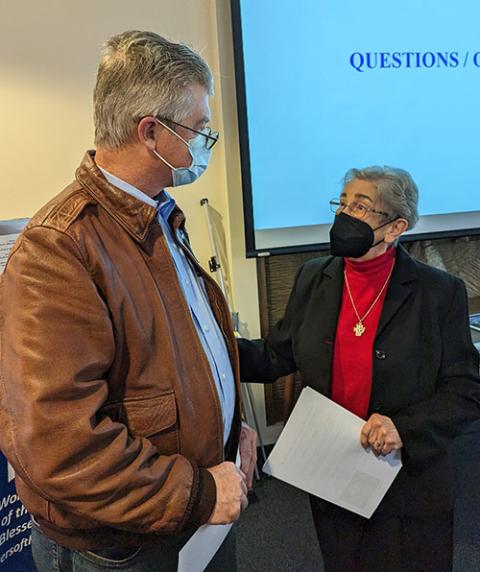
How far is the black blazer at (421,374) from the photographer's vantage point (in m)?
1.24

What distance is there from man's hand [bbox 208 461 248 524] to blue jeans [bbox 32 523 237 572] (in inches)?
7.8

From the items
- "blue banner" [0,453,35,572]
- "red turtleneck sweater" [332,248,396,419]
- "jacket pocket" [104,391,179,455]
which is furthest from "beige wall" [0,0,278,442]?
"jacket pocket" [104,391,179,455]

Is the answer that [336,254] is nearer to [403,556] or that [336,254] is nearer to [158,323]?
[158,323]

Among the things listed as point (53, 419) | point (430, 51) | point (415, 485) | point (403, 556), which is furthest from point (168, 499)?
point (430, 51)

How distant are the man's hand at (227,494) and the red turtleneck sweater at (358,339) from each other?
0.52 metres

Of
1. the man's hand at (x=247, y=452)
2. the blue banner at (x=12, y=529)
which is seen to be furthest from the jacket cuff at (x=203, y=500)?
the blue banner at (x=12, y=529)

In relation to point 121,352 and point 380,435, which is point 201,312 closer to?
point 121,352

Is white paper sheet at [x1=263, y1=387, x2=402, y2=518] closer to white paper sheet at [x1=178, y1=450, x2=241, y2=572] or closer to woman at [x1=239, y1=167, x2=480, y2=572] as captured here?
woman at [x1=239, y1=167, x2=480, y2=572]

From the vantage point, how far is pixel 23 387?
2.32 feet

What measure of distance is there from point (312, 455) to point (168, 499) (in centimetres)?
58

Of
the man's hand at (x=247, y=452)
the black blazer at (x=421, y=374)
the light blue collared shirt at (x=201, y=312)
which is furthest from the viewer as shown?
the black blazer at (x=421, y=374)

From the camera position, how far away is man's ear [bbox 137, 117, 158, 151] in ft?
2.84

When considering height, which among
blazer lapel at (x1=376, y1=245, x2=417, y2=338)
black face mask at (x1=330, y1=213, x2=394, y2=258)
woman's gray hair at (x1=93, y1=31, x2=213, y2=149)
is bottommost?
blazer lapel at (x1=376, y1=245, x2=417, y2=338)

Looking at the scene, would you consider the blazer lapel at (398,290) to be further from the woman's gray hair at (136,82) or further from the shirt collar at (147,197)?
the woman's gray hair at (136,82)
